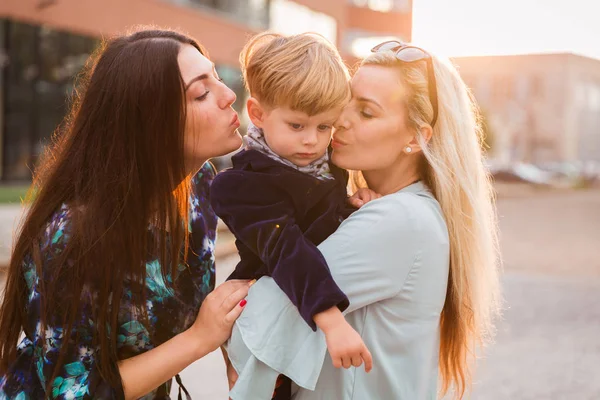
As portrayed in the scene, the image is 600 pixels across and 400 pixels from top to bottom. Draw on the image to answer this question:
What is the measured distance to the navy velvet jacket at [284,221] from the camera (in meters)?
2.05

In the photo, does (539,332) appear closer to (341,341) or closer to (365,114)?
(365,114)

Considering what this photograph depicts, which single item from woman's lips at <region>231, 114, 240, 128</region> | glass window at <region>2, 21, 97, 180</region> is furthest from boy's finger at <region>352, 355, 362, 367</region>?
glass window at <region>2, 21, 97, 180</region>

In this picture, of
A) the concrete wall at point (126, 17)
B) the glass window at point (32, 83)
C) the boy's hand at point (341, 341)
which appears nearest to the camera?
the boy's hand at point (341, 341)

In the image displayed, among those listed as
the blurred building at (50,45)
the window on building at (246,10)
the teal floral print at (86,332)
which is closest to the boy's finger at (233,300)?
the teal floral print at (86,332)

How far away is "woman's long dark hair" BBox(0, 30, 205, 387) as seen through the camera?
218cm

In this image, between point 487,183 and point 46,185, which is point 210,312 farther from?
point 487,183

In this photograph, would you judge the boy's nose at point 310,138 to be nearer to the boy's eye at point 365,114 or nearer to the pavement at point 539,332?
the boy's eye at point 365,114

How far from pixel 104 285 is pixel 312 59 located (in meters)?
0.96

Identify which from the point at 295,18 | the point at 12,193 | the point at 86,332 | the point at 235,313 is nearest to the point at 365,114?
the point at 235,313

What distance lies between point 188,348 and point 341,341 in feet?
1.88

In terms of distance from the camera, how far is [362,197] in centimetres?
245

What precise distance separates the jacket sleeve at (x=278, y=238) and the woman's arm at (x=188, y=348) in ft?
0.57

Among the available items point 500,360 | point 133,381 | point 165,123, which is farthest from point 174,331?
point 500,360

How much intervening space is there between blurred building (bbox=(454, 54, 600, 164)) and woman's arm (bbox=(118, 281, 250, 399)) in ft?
236
